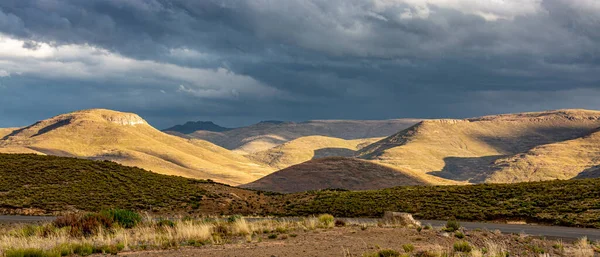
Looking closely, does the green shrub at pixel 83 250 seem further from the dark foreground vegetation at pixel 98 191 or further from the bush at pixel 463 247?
the dark foreground vegetation at pixel 98 191

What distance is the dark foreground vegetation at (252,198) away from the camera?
48781 millimetres

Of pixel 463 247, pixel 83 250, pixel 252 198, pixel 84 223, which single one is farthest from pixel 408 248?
pixel 252 198

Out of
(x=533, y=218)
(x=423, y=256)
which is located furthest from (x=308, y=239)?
(x=533, y=218)

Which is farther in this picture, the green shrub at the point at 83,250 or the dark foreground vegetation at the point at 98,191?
the dark foreground vegetation at the point at 98,191

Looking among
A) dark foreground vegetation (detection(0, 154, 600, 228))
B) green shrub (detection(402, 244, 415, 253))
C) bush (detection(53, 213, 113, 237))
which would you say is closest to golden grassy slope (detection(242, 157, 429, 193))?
dark foreground vegetation (detection(0, 154, 600, 228))

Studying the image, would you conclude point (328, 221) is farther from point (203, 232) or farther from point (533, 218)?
point (533, 218)

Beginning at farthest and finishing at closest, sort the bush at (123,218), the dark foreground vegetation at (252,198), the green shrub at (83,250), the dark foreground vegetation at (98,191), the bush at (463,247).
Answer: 1. the dark foreground vegetation at (98,191)
2. the dark foreground vegetation at (252,198)
3. the bush at (123,218)
4. the bush at (463,247)
5. the green shrub at (83,250)

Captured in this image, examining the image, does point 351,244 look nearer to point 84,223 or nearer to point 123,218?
point 84,223

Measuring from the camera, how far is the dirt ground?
18.3m

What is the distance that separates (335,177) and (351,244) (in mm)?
121025

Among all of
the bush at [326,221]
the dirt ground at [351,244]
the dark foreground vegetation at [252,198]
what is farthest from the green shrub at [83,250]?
the dark foreground vegetation at [252,198]

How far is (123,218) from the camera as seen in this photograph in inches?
1080

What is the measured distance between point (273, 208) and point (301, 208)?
325 cm

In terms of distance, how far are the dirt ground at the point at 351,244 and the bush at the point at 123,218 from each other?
24.2ft
